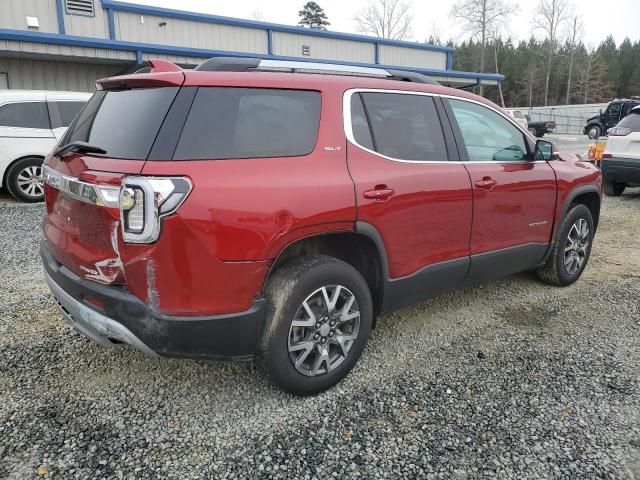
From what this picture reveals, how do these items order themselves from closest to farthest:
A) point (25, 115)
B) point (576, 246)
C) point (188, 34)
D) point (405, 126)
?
point (405, 126), point (576, 246), point (25, 115), point (188, 34)

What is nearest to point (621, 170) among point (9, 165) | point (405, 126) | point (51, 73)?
point (405, 126)

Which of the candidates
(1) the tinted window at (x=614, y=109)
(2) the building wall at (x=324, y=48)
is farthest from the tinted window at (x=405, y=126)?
(1) the tinted window at (x=614, y=109)

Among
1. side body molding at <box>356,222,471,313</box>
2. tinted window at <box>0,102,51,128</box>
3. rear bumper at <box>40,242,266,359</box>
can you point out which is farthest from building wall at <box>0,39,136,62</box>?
side body molding at <box>356,222,471,313</box>

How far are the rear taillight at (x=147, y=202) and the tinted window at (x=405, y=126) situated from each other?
1272 mm

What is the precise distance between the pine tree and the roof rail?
63.3m

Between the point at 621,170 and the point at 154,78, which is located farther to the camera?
the point at 621,170

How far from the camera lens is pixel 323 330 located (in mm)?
2832

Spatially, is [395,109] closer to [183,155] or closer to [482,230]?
[482,230]

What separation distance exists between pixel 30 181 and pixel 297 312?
7762 mm

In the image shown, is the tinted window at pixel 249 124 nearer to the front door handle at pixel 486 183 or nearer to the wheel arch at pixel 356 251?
the wheel arch at pixel 356 251

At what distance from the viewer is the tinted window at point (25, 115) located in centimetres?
833

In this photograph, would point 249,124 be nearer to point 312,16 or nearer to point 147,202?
point 147,202

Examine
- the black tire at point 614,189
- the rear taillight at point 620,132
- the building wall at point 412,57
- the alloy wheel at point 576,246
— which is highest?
the building wall at point 412,57

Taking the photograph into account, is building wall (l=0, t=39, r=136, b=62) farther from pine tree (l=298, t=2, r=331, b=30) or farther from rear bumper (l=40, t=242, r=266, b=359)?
pine tree (l=298, t=2, r=331, b=30)
